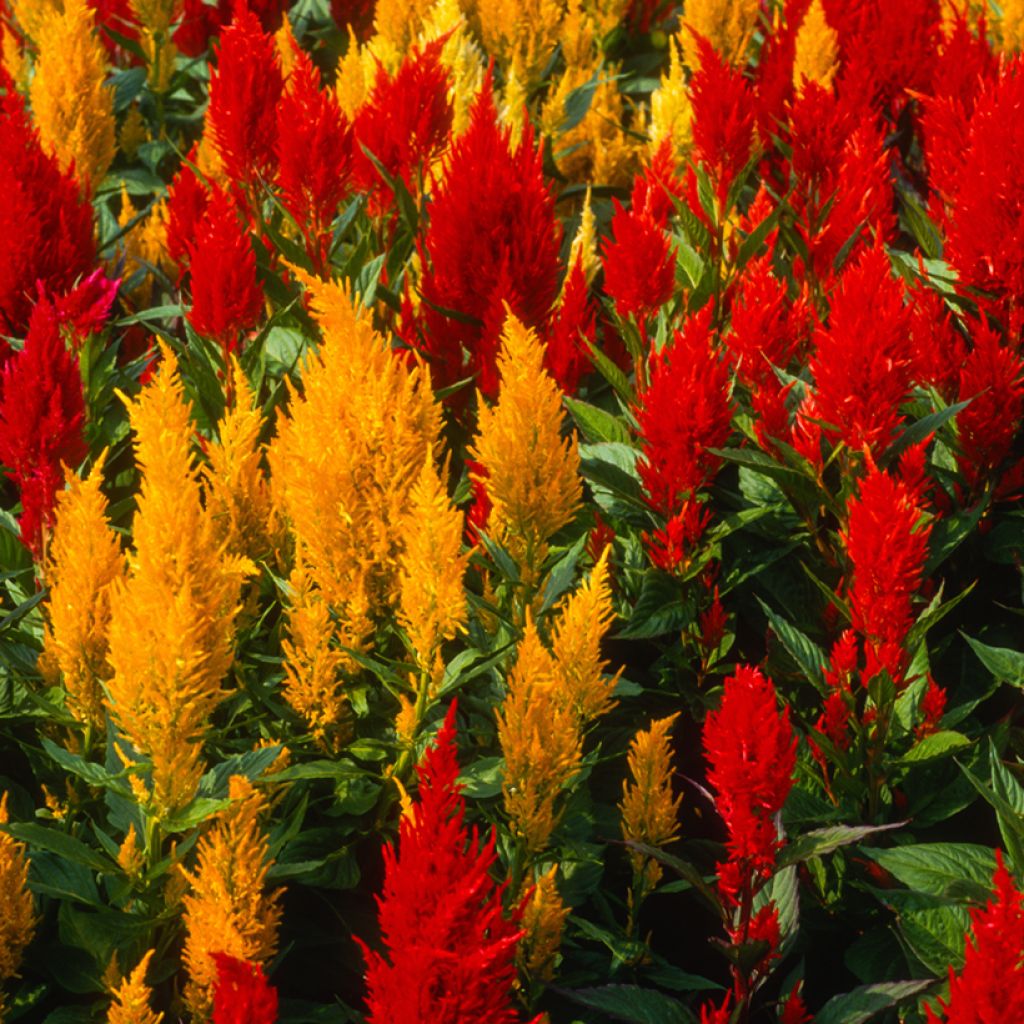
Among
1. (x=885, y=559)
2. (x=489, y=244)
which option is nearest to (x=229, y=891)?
(x=885, y=559)

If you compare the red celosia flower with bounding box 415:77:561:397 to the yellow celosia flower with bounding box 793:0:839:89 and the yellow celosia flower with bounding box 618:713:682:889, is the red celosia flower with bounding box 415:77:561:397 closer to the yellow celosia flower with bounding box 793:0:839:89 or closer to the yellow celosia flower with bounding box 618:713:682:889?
the yellow celosia flower with bounding box 618:713:682:889

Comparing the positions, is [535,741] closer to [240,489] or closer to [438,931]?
[438,931]

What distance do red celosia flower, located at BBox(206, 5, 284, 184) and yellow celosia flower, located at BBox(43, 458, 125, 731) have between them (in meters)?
1.30

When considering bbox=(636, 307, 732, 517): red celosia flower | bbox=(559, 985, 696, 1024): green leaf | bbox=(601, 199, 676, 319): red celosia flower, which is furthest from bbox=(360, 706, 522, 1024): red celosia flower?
bbox=(601, 199, 676, 319): red celosia flower

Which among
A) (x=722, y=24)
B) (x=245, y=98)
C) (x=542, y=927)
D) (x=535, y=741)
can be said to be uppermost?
(x=722, y=24)

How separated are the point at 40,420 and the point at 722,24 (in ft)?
8.69

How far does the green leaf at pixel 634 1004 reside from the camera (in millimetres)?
1906

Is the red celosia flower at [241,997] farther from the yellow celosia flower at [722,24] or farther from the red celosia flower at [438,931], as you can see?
the yellow celosia flower at [722,24]

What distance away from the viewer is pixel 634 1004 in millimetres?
1931

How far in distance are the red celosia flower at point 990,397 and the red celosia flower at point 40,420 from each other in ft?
5.12

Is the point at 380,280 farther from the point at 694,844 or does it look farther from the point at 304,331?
the point at 694,844

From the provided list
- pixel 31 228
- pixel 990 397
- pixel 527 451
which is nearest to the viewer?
pixel 527 451

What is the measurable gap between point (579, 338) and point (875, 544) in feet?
3.09

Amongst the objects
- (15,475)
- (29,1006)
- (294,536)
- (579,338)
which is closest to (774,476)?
(579,338)
